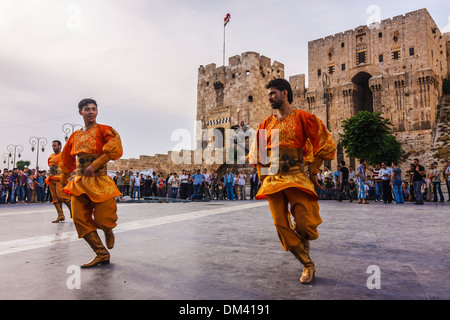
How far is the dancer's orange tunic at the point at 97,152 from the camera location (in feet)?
10.8

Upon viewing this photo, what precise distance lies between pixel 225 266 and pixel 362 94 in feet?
140

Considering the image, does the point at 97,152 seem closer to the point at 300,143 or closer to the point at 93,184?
the point at 93,184

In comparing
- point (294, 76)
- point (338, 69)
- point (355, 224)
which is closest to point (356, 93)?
point (338, 69)

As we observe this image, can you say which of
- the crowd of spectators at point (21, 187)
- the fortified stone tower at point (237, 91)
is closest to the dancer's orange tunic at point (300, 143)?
the crowd of spectators at point (21, 187)

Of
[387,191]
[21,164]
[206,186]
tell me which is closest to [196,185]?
[206,186]

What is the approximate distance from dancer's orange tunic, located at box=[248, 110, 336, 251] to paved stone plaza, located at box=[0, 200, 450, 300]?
0.41 meters

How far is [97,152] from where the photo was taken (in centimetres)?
351

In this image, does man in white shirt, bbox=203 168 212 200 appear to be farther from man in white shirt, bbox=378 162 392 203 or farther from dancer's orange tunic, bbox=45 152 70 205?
dancer's orange tunic, bbox=45 152 70 205

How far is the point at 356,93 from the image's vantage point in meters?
38.5

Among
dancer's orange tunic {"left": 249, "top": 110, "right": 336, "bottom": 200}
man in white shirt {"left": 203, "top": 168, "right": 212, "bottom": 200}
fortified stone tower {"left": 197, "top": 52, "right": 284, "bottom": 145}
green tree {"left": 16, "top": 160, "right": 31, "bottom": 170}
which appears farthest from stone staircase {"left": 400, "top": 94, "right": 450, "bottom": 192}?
green tree {"left": 16, "top": 160, "right": 31, "bottom": 170}

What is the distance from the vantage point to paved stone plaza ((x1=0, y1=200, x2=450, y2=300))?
88.2 inches
